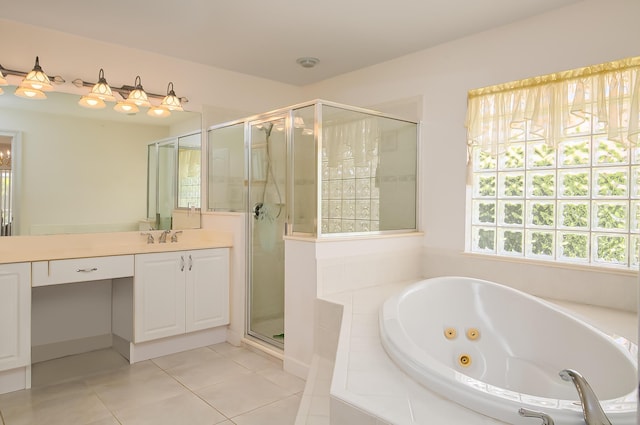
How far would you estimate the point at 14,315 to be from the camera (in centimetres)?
248

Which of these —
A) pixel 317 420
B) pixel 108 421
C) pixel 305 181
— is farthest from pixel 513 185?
pixel 108 421

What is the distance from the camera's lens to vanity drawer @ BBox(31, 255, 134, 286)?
2580 mm

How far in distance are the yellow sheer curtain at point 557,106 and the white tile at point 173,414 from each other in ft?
8.08

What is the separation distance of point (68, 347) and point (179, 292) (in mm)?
953

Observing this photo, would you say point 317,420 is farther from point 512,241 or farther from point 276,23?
point 276,23

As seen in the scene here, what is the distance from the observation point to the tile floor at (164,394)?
221 cm

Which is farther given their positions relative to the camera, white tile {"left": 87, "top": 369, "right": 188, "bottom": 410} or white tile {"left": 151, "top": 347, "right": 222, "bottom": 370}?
white tile {"left": 151, "top": 347, "right": 222, "bottom": 370}

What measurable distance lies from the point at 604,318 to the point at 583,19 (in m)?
1.81

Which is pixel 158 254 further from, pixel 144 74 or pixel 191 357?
pixel 144 74

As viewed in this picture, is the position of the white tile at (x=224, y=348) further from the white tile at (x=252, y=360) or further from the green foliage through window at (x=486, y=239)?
the green foliage through window at (x=486, y=239)

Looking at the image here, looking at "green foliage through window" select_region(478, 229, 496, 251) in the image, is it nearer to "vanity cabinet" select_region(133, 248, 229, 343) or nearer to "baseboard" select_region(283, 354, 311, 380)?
"baseboard" select_region(283, 354, 311, 380)

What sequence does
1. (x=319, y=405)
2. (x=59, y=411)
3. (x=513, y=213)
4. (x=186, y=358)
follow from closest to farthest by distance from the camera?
1. (x=319, y=405)
2. (x=59, y=411)
3. (x=513, y=213)
4. (x=186, y=358)

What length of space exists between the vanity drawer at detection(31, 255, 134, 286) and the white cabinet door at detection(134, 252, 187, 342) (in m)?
0.10

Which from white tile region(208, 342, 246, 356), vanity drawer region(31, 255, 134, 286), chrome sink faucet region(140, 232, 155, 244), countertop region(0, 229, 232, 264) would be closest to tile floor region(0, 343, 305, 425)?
white tile region(208, 342, 246, 356)
